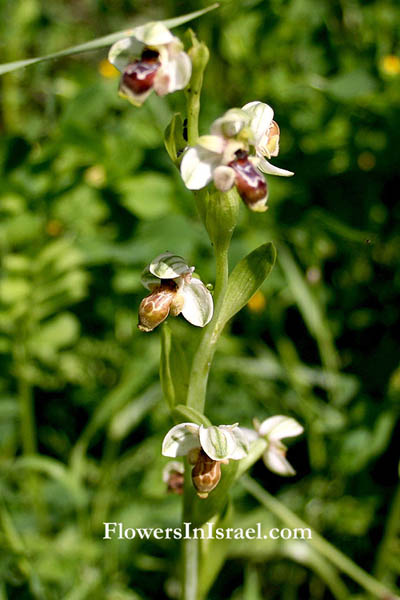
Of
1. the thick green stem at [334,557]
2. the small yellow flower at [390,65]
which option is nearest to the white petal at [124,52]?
the thick green stem at [334,557]

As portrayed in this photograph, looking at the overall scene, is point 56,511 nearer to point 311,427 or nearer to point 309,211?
point 311,427

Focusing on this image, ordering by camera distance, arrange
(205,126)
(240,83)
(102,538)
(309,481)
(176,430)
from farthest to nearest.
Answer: (240,83), (205,126), (309,481), (102,538), (176,430)

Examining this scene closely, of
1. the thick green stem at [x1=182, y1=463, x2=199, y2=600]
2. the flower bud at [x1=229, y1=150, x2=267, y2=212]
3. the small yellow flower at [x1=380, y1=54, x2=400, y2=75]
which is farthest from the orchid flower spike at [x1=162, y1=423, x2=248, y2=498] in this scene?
the small yellow flower at [x1=380, y1=54, x2=400, y2=75]

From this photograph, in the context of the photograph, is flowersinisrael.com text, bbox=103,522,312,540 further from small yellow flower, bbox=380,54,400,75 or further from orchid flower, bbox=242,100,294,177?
small yellow flower, bbox=380,54,400,75

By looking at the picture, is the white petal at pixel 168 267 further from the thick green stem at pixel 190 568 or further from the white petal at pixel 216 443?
the thick green stem at pixel 190 568

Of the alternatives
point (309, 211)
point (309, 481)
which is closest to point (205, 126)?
point (309, 211)

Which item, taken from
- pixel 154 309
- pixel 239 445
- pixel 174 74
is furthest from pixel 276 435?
pixel 174 74
